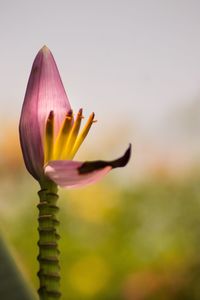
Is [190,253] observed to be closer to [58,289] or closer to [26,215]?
[26,215]

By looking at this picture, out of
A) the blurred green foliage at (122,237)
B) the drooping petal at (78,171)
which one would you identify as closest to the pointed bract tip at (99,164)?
the drooping petal at (78,171)

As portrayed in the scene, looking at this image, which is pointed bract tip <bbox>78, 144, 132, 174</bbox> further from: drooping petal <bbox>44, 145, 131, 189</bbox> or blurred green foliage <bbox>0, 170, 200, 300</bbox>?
blurred green foliage <bbox>0, 170, 200, 300</bbox>

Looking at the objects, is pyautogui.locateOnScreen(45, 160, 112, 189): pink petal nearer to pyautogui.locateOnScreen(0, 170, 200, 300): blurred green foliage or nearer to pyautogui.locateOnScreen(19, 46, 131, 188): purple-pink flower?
pyautogui.locateOnScreen(19, 46, 131, 188): purple-pink flower

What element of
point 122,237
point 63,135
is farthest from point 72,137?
point 122,237

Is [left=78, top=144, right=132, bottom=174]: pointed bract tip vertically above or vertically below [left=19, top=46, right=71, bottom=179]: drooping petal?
below

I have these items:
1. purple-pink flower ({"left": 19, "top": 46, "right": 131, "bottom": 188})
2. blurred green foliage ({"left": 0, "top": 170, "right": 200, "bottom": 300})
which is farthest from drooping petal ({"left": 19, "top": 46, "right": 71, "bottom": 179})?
blurred green foliage ({"left": 0, "top": 170, "right": 200, "bottom": 300})

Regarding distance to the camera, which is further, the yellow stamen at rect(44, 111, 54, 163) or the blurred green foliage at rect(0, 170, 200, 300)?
the blurred green foliage at rect(0, 170, 200, 300)

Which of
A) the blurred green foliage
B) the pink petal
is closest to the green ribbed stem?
the pink petal

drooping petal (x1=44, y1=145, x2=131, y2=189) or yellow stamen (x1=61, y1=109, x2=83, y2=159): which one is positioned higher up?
yellow stamen (x1=61, y1=109, x2=83, y2=159)

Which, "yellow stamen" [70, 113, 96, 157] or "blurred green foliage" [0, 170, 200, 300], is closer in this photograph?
"yellow stamen" [70, 113, 96, 157]
